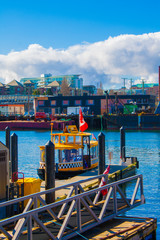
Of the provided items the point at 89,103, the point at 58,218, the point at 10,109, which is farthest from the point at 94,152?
the point at 10,109

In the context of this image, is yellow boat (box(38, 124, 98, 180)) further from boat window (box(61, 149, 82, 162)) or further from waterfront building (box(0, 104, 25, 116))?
waterfront building (box(0, 104, 25, 116))

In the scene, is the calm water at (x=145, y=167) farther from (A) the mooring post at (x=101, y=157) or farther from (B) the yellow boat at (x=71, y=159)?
(B) the yellow boat at (x=71, y=159)

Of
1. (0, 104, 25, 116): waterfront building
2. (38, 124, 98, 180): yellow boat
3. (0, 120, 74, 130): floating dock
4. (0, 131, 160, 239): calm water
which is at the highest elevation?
(0, 104, 25, 116): waterfront building

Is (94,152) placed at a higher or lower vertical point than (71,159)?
higher

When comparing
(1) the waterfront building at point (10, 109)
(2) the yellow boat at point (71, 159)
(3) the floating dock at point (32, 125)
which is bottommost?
(3) the floating dock at point (32, 125)

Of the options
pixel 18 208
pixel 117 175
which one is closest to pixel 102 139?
pixel 117 175

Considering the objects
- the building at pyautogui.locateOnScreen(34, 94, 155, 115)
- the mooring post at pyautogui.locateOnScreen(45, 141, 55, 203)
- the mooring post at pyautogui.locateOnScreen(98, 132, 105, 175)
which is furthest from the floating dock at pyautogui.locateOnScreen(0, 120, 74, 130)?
the mooring post at pyautogui.locateOnScreen(45, 141, 55, 203)

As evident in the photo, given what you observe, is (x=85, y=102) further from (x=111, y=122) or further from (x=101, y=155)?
(x=101, y=155)

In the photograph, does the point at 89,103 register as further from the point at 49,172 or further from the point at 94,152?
the point at 49,172

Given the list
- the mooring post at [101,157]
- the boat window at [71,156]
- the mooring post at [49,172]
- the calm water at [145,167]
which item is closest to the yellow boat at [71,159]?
the boat window at [71,156]

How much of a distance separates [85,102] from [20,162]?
258 ft

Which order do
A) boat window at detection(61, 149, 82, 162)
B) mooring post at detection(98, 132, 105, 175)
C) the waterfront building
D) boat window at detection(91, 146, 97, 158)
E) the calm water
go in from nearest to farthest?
mooring post at detection(98, 132, 105, 175) < the calm water < boat window at detection(61, 149, 82, 162) < boat window at detection(91, 146, 97, 158) < the waterfront building

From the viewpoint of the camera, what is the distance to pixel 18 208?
17.2m

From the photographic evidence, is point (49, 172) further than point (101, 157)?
No
